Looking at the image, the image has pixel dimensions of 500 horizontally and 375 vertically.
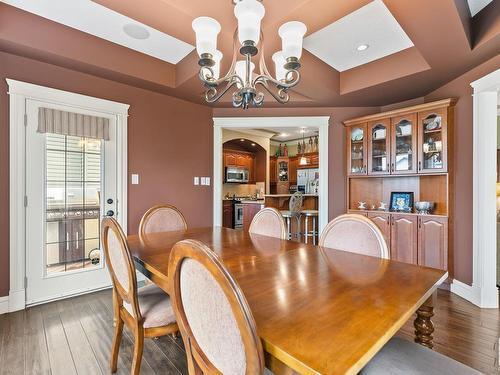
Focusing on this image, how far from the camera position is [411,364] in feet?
3.34

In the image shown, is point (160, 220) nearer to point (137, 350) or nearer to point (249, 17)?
point (137, 350)

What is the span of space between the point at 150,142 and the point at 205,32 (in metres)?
2.07

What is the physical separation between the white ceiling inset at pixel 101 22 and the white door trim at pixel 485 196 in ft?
9.90

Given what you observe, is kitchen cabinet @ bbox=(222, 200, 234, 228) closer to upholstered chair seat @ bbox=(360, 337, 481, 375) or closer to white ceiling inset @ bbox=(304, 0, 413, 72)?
white ceiling inset @ bbox=(304, 0, 413, 72)

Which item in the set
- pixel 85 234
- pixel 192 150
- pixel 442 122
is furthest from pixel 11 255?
pixel 442 122

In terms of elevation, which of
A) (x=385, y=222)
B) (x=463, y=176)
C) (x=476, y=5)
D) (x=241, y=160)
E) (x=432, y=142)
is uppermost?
(x=476, y=5)

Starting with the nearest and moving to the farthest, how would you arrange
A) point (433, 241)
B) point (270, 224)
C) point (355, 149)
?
point (270, 224) → point (433, 241) → point (355, 149)

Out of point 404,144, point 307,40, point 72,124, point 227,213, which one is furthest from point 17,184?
point 227,213

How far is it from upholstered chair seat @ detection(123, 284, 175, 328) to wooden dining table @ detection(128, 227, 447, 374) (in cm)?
23

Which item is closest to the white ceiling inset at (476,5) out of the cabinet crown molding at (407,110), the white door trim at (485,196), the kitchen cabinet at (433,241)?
the white door trim at (485,196)

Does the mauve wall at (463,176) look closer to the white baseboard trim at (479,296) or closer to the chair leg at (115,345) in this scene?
the white baseboard trim at (479,296)

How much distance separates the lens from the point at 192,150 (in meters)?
3.88

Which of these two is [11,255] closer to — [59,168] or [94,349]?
[59,168]

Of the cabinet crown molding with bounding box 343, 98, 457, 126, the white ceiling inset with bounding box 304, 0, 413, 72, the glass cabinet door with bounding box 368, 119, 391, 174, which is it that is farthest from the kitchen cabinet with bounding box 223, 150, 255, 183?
the white ceiling inset with bounding box 304, 0, 413, 72
